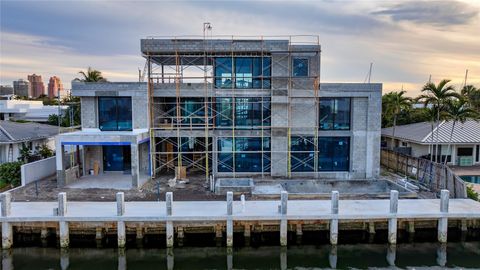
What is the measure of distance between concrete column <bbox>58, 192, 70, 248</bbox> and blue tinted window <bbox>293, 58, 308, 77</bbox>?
641 inches

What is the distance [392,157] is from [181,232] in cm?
1897

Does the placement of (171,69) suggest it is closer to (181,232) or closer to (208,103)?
(208,103)

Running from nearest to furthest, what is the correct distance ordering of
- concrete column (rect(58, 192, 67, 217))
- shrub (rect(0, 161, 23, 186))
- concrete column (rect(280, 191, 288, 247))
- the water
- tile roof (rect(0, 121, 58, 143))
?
concrete column (rect(58, 192, 67, 217)) → concrete column (rect(280, 191, 288, 247)) → shrub (rect(0, 161, 23, 186)) → tile roof (rect(0, 121, 58, 143)) → the water

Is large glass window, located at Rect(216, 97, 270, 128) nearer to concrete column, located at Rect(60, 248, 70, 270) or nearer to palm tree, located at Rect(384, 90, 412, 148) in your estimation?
concrete column, located at Rect(60, 248, 70, 270)

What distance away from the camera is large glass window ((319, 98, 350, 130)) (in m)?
26.5

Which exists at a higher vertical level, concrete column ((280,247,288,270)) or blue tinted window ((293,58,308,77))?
blue tinted window ((293,58,308,77))

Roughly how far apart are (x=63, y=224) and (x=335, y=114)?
17978 mm

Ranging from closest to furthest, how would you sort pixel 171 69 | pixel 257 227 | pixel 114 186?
pixel 257 227 < pixel 114 186 < pixel 171 69

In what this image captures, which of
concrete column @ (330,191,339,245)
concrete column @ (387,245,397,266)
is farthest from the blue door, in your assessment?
concrete column @ (387,245,397,266)

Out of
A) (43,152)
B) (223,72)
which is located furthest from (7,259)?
(223,72)

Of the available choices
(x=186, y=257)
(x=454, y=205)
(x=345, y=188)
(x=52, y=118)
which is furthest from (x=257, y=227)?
(x=52, y=118)

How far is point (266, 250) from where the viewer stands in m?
17.0

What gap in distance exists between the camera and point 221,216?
16.5 metres

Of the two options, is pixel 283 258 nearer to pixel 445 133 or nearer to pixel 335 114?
pixel 335 114
